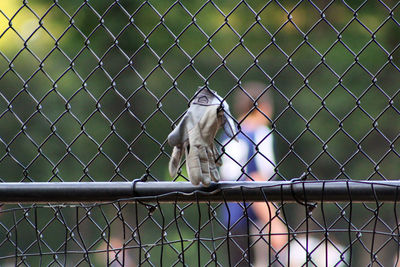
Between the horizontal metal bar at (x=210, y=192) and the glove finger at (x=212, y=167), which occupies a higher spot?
the glove finger at (x=212, y=167)

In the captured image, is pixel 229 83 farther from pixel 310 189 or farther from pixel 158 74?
pixel 310 189

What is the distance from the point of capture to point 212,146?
1737mm

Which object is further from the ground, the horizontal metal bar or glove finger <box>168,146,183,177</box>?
glove finger <box>168,146,183,177</box>

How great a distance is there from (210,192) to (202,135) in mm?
136

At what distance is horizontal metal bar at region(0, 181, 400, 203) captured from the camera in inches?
66.5

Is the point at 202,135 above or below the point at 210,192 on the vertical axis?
above

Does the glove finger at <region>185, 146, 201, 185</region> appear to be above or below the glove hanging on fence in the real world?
below

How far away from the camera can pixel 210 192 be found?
1717 millimetres

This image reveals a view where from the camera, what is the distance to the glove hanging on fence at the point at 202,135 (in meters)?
1.69

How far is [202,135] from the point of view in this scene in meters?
1.72

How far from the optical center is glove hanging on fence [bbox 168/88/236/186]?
1694 millimetres

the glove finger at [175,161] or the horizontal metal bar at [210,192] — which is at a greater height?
the glove finger at [175,161]

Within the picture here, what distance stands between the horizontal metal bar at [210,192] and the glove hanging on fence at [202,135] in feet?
0.15

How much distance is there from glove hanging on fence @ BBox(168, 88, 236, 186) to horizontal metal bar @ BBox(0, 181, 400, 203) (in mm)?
45
